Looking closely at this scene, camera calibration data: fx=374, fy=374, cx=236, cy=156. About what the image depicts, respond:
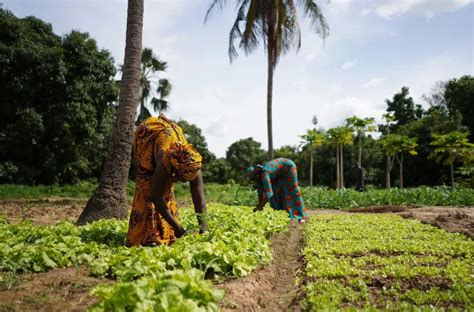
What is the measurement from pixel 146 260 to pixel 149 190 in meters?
1.51

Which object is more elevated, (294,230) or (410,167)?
(410,167)

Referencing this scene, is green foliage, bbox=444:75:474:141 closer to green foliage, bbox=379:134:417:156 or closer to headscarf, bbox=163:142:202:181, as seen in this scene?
green foliage, bbox=379:134:417:156

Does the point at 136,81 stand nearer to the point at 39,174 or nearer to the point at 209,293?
the point at 209,293

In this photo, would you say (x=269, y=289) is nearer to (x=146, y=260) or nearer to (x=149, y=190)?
(x=146, y=260)

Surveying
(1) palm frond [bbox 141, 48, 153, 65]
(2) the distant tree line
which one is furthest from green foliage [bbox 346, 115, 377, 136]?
(1) palm frond [bbox 141, 48, 153, 65]

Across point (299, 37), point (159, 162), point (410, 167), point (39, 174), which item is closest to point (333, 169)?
point (410, 167)

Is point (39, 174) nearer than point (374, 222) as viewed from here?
No

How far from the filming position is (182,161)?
404 centimetres

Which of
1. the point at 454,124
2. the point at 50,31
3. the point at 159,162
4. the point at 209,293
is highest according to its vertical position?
the point at 50,31

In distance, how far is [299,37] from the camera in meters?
16.3

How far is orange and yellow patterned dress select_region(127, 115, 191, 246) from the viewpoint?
4.45 metres

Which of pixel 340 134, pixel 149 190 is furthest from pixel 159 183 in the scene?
pixel 340 134

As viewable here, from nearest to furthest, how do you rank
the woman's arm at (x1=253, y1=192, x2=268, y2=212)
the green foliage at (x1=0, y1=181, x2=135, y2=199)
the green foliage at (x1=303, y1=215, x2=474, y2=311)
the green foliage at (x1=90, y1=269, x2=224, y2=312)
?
the green foliage at (x1=90, y1=269, x2=224, y2=312)
the green foliage at (x1=303, y1=215, x2=474, y2=311)
the woman's arm at (x1=253, y1=192, x2=268, y2=212)
the green foliage at (x1=0, y1=181, x2=135, y2=199)

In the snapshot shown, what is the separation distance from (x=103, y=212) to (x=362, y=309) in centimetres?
548
